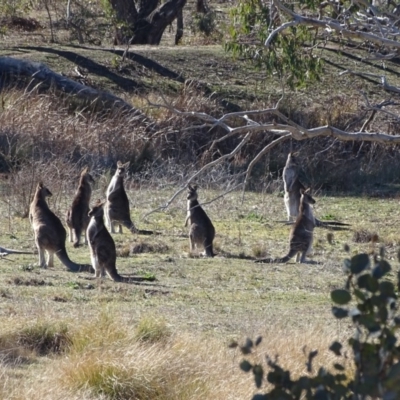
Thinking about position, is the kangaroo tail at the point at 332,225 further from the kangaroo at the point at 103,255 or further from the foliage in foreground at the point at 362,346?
the foliage in foreground at the point at 362,346

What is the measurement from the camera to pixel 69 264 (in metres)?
12.8

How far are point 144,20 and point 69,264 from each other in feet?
69.5

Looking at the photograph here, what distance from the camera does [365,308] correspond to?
13.5 ft

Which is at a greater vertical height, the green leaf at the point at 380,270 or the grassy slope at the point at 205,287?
the green leaf at the point at 380,270

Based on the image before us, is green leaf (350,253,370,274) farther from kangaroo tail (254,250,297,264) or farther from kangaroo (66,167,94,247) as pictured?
kangaroo (66,167,94,247)

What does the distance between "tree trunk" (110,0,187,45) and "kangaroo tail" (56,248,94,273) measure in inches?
796

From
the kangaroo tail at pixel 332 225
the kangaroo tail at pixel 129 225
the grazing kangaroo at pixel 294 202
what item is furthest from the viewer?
the grazing kangaroo at pixel 294 202

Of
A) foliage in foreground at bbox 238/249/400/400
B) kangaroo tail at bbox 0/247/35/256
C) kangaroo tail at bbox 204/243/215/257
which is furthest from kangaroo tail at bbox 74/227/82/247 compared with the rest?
foliage in foreground at bbox 238/249/400/400

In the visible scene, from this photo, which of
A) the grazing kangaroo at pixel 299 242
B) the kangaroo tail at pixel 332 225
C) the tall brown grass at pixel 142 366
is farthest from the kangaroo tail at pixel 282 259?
the tall brown grass at pixel 142 366

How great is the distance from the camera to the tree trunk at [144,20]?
32.7 metres

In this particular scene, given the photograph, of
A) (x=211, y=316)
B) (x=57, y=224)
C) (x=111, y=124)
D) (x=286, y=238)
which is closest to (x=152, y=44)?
(x=111, y=124)

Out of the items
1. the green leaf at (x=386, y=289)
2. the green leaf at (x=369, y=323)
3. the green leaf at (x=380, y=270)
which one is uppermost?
the green leaf at (x=380, y=270)

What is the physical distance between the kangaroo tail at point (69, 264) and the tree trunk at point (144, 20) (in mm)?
20214

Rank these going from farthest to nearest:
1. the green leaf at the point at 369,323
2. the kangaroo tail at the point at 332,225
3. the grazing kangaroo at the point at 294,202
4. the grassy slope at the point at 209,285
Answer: the grazing kangaroo at the point at 294,202
the kangaroo tail at the point at 332,225
the grassy slope at the point at 209,285
the green leaf at the point at 369,323
